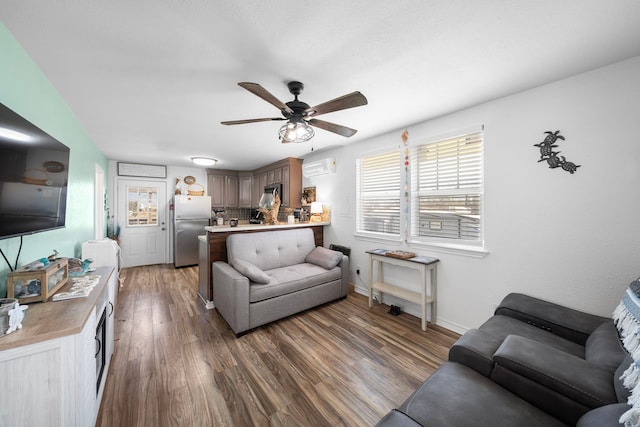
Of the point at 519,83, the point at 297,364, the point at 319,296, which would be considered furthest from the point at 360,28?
the point at 319,296

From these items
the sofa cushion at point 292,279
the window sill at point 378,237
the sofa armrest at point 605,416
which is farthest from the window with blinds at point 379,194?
the sofa armrest at point 605,416

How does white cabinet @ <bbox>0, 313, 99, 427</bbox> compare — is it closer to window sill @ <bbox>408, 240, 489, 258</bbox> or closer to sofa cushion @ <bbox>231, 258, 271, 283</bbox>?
sofa cushion @ <bbox>231, 258, 271, 283</bbox>

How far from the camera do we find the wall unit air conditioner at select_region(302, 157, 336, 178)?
13.1 feet

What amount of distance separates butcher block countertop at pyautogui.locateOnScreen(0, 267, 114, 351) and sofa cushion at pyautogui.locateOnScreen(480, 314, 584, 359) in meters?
2.41

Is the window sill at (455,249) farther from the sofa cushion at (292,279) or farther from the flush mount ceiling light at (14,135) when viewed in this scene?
the flush mount ceiling light at (14,135)

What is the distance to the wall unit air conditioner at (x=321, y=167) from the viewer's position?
3986 mm

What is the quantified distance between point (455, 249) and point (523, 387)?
1585mm

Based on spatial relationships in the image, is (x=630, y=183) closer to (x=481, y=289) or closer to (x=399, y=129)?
(x=481, y=289)

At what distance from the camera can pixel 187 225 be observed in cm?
531

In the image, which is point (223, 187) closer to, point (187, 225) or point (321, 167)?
point (187, 225)

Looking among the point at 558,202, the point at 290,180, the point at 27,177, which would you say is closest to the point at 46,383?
the point at 27,177

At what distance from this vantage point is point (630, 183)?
164cm

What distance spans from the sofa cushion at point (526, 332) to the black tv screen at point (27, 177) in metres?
2.92

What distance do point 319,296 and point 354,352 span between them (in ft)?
3.22
